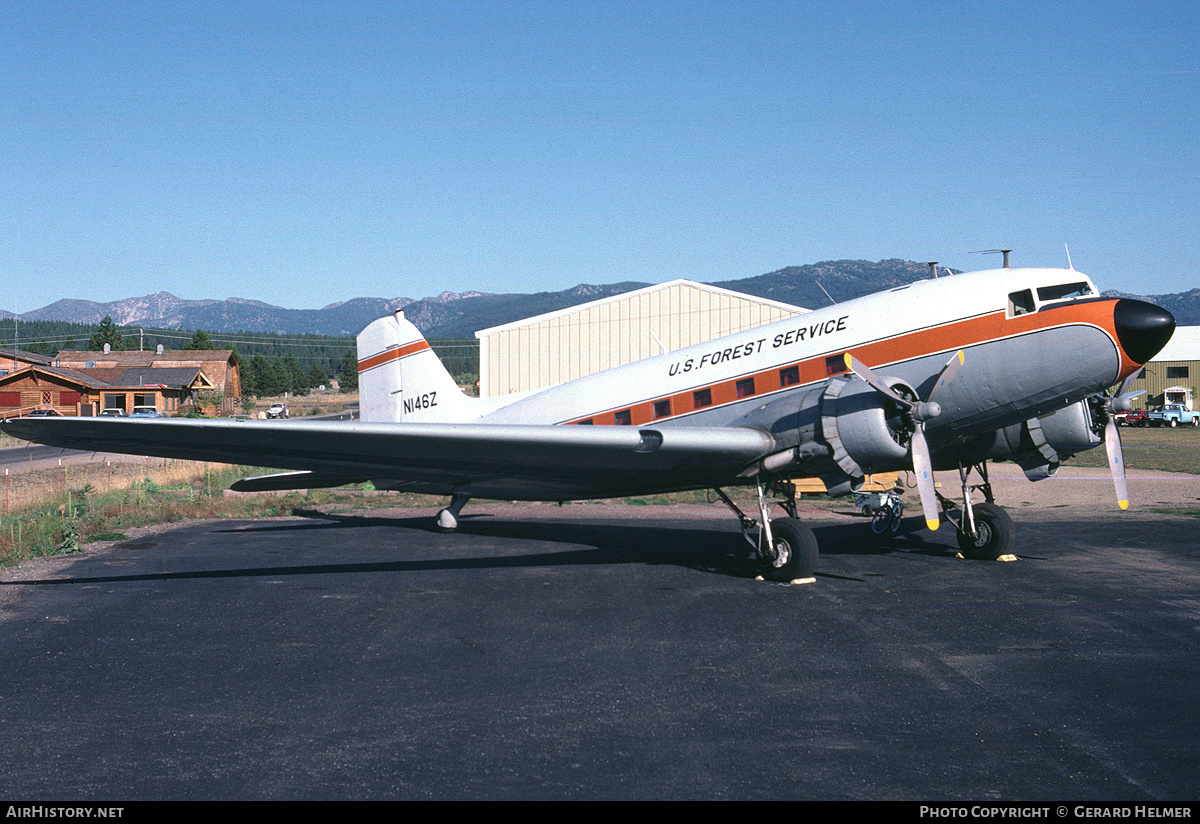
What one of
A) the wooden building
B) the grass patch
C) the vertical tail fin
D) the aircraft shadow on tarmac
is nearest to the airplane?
the aircraft shadow on tarmac

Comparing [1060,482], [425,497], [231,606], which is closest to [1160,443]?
[1060,482]

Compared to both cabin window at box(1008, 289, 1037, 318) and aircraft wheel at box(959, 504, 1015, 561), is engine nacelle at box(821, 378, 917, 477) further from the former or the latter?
aircraft wheel at box(959, 504, 1015, 561)

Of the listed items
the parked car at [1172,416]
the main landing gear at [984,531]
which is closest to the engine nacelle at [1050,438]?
the main landing gear at [984,531]

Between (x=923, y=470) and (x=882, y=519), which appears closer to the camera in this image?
(x=923, y=470)

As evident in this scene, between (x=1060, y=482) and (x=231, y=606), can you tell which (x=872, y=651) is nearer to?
(x=231, y=606)

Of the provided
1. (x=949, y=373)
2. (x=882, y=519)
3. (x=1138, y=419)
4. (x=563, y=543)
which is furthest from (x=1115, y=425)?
(x=1138, y=419)

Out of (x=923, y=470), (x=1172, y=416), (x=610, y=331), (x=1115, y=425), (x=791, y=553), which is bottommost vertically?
(x=1172, y=416)

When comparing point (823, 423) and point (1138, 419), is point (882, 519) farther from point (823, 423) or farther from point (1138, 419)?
point (1138, 419)

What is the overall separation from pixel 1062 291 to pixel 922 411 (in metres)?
3.09

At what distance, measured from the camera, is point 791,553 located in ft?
45.3

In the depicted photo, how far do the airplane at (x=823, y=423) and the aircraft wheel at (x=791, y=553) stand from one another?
3 cm

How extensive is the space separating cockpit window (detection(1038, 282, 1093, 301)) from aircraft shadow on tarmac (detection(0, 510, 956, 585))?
5942 mm
